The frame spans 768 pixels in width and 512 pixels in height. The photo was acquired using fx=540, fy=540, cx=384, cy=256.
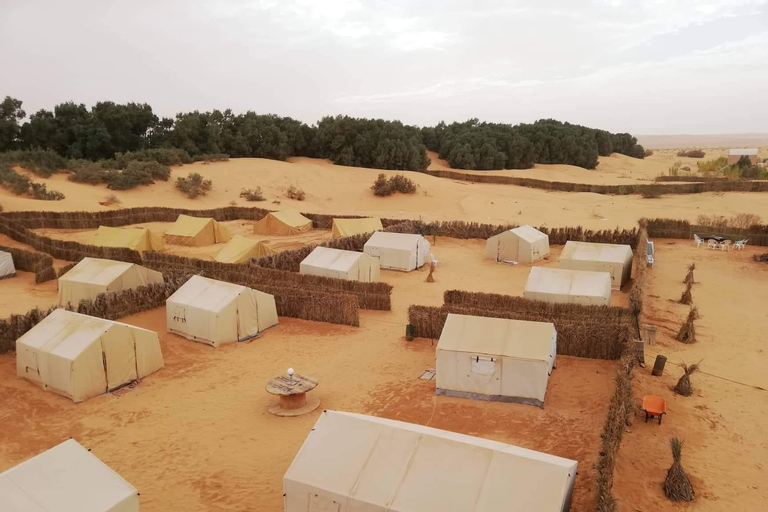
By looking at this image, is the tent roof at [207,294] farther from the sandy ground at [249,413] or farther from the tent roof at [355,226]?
the tent roof at [355,226]

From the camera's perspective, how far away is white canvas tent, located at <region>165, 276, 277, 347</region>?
14891 mm

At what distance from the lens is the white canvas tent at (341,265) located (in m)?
20.3

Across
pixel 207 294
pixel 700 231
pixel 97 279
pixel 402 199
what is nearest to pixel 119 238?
pixel 97 279

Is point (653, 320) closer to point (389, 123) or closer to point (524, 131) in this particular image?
point (389, 123)

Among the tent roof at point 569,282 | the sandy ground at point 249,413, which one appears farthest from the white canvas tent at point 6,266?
the tent roof at point 569,282

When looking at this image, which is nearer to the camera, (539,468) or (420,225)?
(539,468)

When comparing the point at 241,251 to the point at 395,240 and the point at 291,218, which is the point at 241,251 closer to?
the point at 395,240

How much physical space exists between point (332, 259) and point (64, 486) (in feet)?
47.6

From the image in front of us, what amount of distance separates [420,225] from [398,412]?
19566 millimetres

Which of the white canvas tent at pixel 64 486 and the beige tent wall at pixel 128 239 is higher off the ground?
the white canvas tent at pixel 64 486

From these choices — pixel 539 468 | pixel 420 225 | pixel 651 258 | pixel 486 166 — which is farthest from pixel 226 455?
pixel 486 166

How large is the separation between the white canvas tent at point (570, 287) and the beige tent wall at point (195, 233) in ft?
59.9

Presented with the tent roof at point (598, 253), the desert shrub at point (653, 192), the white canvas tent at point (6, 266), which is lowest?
the white canvas tent at point (6, 266)

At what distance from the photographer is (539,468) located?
22.9 ft
